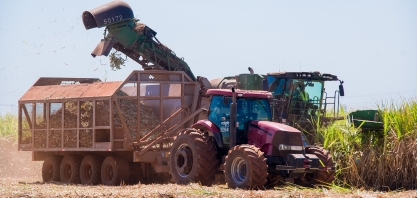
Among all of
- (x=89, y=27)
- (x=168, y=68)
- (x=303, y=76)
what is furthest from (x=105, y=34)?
(x=303, y=76)

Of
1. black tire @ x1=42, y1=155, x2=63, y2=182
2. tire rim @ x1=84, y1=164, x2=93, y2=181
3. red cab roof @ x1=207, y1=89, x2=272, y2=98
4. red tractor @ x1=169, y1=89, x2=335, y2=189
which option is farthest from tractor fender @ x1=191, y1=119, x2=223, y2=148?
black tire @ x1=42, y1=155, x2=63, y2=182

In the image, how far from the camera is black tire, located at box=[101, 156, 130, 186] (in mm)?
17500

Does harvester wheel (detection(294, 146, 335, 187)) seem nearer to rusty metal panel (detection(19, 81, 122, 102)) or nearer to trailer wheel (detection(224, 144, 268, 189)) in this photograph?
trailer wheel (detection(224, 144, 268, 189))

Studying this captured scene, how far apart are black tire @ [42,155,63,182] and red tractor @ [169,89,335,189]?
5.75 meters

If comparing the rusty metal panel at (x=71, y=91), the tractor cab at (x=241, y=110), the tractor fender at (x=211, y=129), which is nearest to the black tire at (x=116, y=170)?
the rusty metal panel at (x=71, y=91)

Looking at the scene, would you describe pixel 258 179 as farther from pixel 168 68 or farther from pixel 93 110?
pixel 168 68

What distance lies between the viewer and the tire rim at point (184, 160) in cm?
1490

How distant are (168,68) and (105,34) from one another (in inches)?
81.1

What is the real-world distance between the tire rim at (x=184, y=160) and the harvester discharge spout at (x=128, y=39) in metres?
4.98

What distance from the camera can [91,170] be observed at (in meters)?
18.7

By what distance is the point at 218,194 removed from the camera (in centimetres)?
1169

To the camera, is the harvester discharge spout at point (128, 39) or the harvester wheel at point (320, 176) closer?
the harvester wheel at point (320, 176)

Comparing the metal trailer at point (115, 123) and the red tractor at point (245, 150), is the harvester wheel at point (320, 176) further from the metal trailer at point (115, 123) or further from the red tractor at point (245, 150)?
the metal trailer at point (115, 123)

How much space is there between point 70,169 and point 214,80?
499 cm
